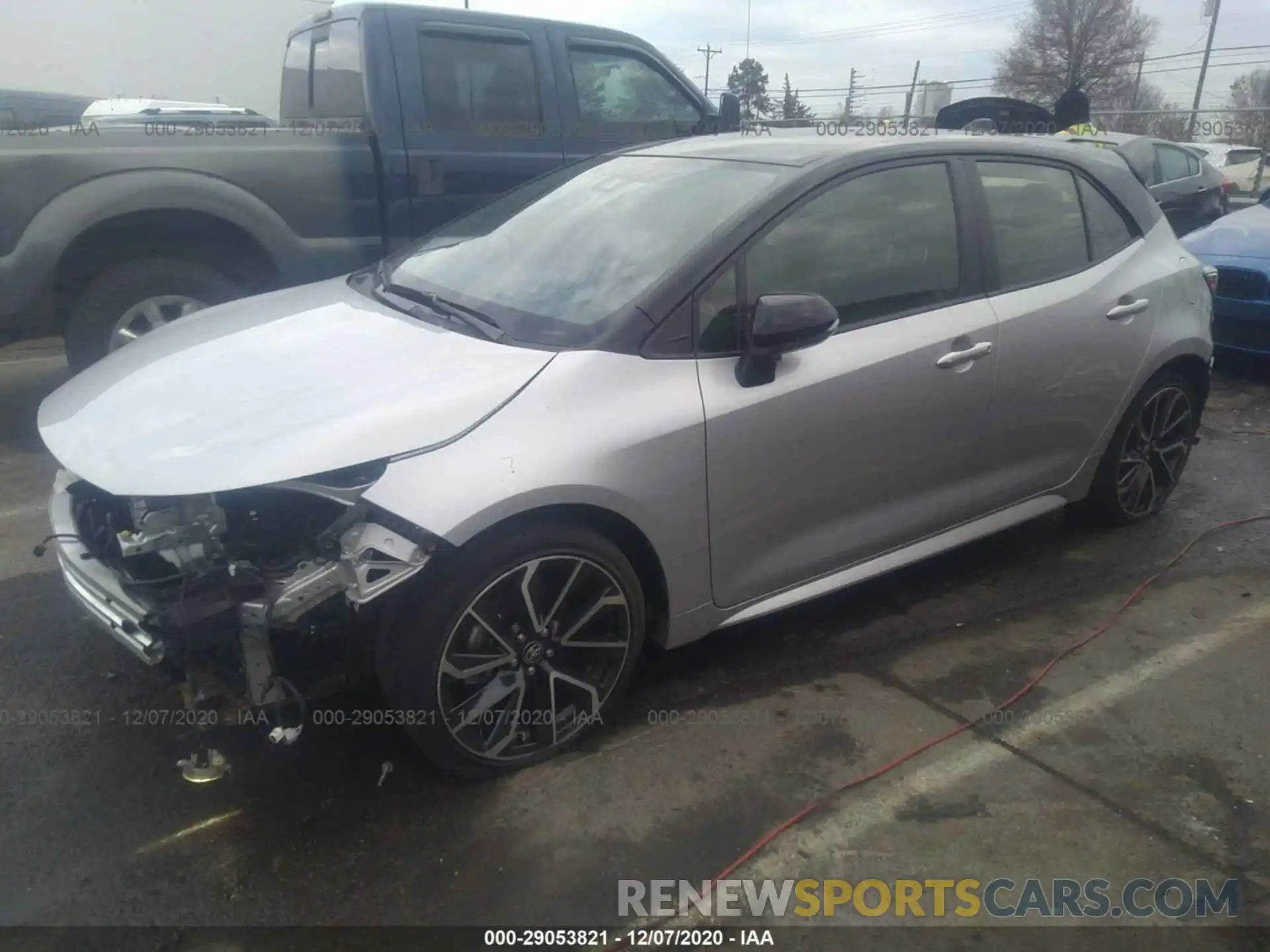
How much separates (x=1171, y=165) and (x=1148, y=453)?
25.3 ft

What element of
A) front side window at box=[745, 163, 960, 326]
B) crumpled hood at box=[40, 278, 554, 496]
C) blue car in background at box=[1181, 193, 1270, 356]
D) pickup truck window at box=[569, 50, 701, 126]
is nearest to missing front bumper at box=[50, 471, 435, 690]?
crumpled hood at box=[40, 278, 554, 496]

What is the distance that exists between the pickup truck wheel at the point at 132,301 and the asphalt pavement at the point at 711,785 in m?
1.72

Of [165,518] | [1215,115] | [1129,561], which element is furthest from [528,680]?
[1215,115]

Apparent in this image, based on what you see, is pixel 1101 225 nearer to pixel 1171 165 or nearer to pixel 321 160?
pixel 321 160

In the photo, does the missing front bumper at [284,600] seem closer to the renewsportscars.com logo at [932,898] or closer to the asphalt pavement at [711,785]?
the asphalt pavement at [711,785]

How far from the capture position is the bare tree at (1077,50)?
36.8m

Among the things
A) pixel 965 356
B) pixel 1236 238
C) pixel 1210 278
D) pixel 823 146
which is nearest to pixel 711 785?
pixel 965 356

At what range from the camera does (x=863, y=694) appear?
10.5 feet

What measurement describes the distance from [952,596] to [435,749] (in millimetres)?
2193

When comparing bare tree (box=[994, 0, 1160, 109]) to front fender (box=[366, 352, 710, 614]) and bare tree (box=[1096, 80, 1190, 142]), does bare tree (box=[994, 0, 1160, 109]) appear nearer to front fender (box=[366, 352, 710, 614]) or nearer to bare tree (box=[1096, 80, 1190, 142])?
bare tree (box=[1096, 80, 1190, 142])

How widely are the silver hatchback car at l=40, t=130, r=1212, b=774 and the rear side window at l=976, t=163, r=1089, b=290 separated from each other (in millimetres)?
16

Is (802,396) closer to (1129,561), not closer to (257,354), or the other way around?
(257,354)

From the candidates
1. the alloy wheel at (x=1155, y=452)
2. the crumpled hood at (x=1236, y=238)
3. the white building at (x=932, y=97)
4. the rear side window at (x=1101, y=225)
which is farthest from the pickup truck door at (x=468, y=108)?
the white building at (x=932, y=97)

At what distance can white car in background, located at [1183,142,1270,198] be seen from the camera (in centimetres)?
1745
